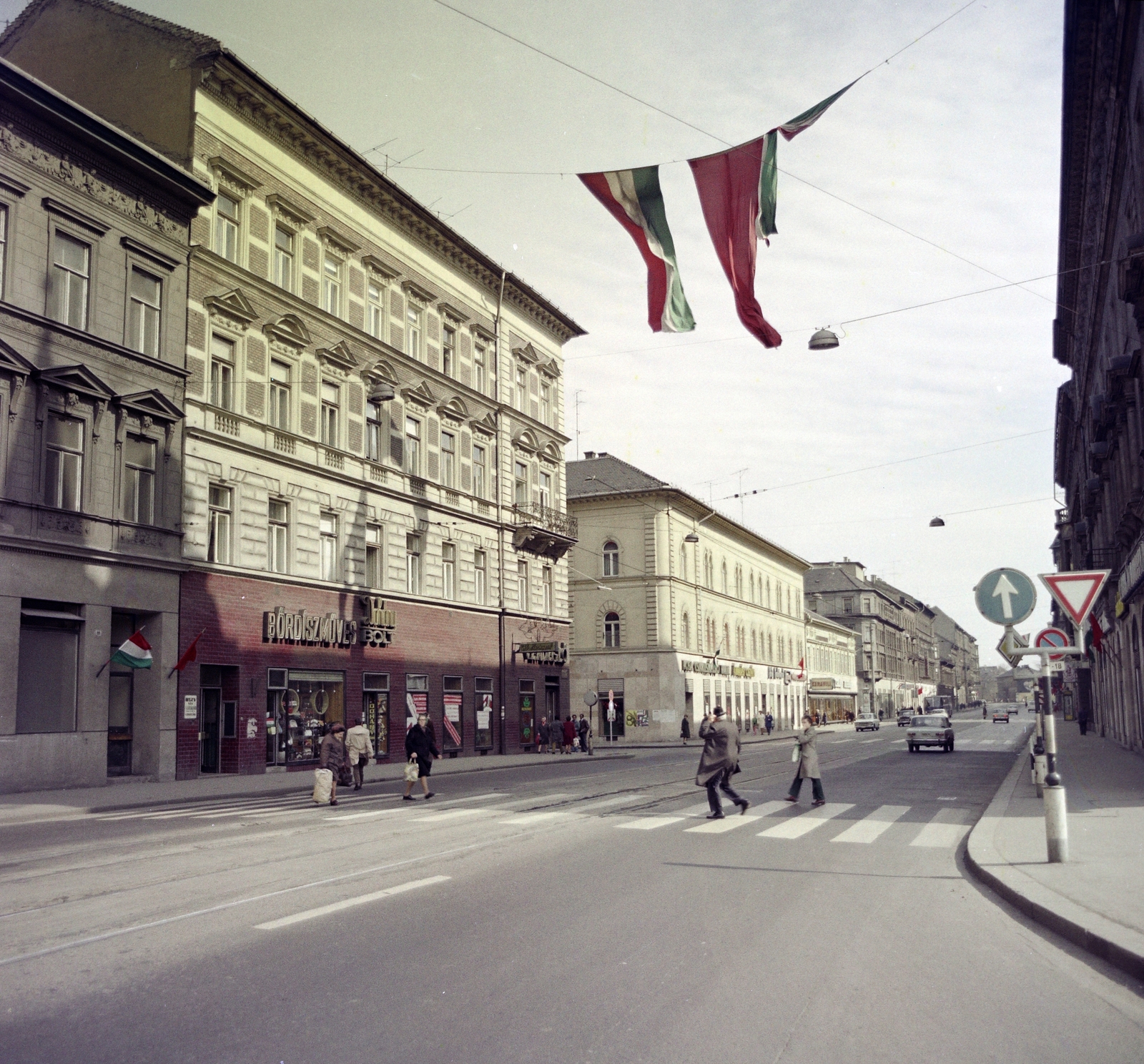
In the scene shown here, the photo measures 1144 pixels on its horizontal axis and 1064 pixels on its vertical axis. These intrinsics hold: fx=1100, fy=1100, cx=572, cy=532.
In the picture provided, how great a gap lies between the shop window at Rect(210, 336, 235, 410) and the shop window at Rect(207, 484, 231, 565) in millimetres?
2209

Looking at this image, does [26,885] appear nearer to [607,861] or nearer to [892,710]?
[607,861]

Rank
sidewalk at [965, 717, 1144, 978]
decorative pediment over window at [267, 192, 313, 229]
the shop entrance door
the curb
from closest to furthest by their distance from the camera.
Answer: the curb
sidewalk at [965, 717, 1144, 978]
the shop entrance door
decorative pediment over window at [267, 192, 313, 229]

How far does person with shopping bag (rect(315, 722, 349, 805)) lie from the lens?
63.9 ft

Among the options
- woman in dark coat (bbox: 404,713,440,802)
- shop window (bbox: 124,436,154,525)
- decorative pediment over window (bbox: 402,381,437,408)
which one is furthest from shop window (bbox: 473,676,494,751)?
woman in dark coat (bbox: 404,713,440,802)

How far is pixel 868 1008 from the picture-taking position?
20.1 ft

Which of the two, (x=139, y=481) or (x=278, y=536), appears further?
(x=278, y=536)

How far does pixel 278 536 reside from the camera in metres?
30.2

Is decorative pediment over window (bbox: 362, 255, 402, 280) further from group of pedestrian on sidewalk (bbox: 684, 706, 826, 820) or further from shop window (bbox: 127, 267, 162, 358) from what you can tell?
group of pedestrian on sidewalk (bbox: 684, 706, 826, 820)

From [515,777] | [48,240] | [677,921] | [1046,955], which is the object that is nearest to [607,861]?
[677,921]

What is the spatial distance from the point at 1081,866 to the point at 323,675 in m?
24.0

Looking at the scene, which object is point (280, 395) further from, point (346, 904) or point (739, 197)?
point (346, 904)

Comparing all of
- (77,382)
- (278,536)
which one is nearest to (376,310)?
(278,536)

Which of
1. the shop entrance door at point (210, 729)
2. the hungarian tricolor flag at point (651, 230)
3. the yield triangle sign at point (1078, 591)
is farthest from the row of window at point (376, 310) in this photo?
the yield triangle sign at point (1078, 591)

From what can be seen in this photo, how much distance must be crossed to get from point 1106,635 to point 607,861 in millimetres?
39909
